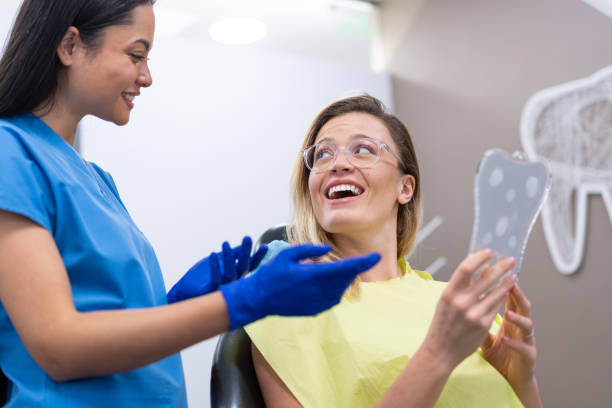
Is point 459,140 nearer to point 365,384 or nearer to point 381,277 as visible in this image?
point 381,277

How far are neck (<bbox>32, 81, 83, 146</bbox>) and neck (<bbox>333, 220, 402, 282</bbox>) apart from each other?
66 cm

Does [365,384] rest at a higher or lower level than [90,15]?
lower

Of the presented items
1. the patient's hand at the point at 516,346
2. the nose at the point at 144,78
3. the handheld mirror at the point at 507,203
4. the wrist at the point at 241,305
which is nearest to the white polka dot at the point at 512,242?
the handheld mirror at the point at 507,203

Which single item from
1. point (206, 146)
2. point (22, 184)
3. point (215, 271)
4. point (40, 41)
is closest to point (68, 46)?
point (40, 41)

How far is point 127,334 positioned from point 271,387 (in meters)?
0.52

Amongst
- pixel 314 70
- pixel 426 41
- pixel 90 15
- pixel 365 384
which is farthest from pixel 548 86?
pixel 90 15

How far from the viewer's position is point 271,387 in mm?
1172

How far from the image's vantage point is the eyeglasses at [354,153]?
1.41 metres

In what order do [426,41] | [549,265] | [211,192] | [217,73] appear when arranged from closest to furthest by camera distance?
[549,265], [211,192], [217,73], [426,41]

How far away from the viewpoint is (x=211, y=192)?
2900 millimetres

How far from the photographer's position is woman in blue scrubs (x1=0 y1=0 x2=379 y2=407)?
720 mm

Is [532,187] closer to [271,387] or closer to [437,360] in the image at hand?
[437,360]

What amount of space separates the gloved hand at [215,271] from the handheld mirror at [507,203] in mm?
387

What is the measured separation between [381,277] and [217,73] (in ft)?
6.40
